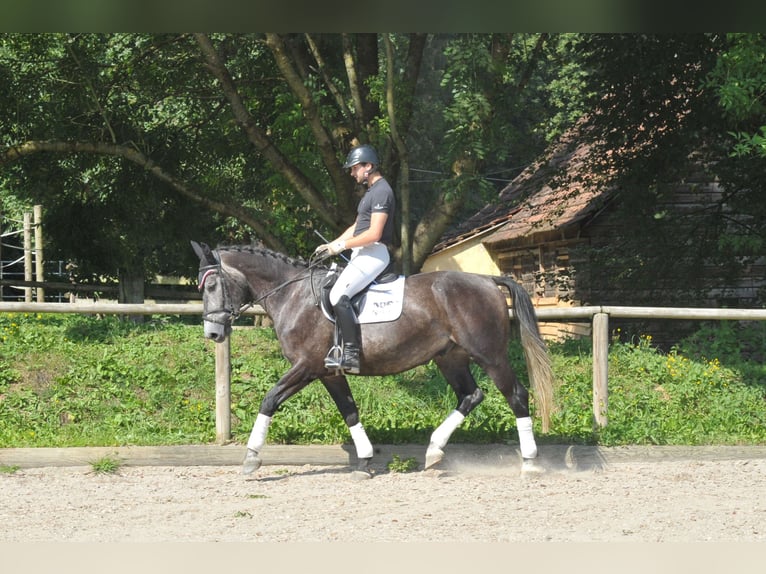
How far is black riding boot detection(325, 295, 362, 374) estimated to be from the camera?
26.1 ft

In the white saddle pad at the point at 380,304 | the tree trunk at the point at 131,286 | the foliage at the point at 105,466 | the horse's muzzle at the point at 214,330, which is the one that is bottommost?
the foliage at the point at 105,466

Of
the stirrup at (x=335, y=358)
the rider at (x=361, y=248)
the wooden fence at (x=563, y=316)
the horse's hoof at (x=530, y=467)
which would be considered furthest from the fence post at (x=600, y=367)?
the stirrup at (x=335, y=358)

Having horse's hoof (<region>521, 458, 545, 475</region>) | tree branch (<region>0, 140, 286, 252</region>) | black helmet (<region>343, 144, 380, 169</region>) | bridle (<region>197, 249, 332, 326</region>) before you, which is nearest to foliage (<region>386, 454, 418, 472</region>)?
horse's hoof (<region>521, 458, 545, 475</region>)

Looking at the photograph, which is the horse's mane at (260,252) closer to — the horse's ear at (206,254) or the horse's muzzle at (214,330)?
the horse's ear at (206,254)

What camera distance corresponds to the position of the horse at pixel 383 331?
8125mm

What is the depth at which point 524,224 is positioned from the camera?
1017 inches

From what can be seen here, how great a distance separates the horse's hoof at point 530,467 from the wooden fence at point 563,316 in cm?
149

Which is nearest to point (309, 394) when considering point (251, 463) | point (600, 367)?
point (251, 463)

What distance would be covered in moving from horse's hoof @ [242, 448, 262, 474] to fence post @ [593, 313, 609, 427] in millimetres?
3436

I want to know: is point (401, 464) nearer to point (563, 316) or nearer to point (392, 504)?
point (392, 504)

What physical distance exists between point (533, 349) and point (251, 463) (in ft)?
8.56

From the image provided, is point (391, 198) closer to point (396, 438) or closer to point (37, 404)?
point (396, 438)

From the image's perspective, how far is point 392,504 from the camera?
6.99 meters

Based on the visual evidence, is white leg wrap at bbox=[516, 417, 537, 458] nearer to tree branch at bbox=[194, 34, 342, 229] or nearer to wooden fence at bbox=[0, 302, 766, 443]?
wooden fence at bbox=[0, 302, 766, 443]
